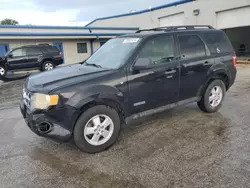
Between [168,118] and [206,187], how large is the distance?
2.50 metres

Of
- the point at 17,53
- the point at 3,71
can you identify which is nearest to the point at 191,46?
the point at 17,53

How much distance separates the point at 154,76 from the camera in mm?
4180

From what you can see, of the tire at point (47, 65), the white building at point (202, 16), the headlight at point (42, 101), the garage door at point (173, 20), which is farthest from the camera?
the garage door at point (173, 20)

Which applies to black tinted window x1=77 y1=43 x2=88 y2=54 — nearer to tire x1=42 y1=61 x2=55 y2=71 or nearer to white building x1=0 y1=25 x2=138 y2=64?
white building x1=0 y1=25 x2=138 y2=64

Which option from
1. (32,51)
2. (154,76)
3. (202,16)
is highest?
(202,16)

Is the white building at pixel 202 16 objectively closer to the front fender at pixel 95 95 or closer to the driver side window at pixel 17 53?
the driver side window at pixel 17 53

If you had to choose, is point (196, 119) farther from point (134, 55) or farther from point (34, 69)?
point (34, 69)

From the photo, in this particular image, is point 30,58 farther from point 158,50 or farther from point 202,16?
point 202,16

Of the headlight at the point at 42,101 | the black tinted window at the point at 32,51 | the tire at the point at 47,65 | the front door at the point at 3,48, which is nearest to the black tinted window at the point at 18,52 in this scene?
the black tinted window at the point at 32,51

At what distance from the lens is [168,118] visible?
5.16m

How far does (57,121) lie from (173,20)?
19.6 m

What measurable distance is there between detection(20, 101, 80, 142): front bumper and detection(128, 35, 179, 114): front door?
1090mm

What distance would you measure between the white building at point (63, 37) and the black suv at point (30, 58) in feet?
14.6

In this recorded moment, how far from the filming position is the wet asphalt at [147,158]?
9.59 feet
